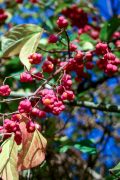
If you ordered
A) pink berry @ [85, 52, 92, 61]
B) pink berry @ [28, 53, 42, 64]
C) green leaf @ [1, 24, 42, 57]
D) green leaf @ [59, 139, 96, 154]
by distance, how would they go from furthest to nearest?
green leaf @ [1, 24, 42, 57], green leaf @ [59, 139, 96, 154], pink berry @ [85, 52, 92, 61], pink berry @ [28, 53, 42, 64]

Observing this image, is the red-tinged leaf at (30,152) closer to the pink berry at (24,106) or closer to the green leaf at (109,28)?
the pink berry at (24,106)

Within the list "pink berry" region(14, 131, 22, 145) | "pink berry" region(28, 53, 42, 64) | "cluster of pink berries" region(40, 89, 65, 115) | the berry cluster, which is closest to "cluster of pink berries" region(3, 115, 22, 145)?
"pink berry" region(14, 131, 22, 145)

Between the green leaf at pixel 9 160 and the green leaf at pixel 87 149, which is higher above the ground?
the green leaf at pixel 9 160

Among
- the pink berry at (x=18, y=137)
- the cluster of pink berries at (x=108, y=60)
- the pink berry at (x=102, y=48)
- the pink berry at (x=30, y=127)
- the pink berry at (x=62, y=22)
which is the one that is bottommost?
the pink berry at (x=18, y=137)

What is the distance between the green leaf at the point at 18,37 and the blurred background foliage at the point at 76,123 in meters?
0.18

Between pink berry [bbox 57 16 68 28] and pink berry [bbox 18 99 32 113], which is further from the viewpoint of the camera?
pink berry [bbox 57 16 68 28]

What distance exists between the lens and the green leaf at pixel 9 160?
160 centimetres

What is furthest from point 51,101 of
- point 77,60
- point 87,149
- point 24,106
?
point 87,149

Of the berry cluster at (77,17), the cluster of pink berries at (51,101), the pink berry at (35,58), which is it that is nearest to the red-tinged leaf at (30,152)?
the cluster of pink berries at (51,101)

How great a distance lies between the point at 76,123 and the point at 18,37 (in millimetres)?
2106

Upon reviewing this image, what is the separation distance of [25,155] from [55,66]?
710 millimetres

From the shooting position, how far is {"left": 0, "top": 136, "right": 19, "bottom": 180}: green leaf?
1.60m

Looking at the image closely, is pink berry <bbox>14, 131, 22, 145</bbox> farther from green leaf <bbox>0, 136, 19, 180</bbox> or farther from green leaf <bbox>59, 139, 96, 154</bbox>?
green leaf <bbox>59, 139, 96, 154</bbox>

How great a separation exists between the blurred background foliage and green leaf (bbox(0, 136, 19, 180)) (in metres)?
0.47
